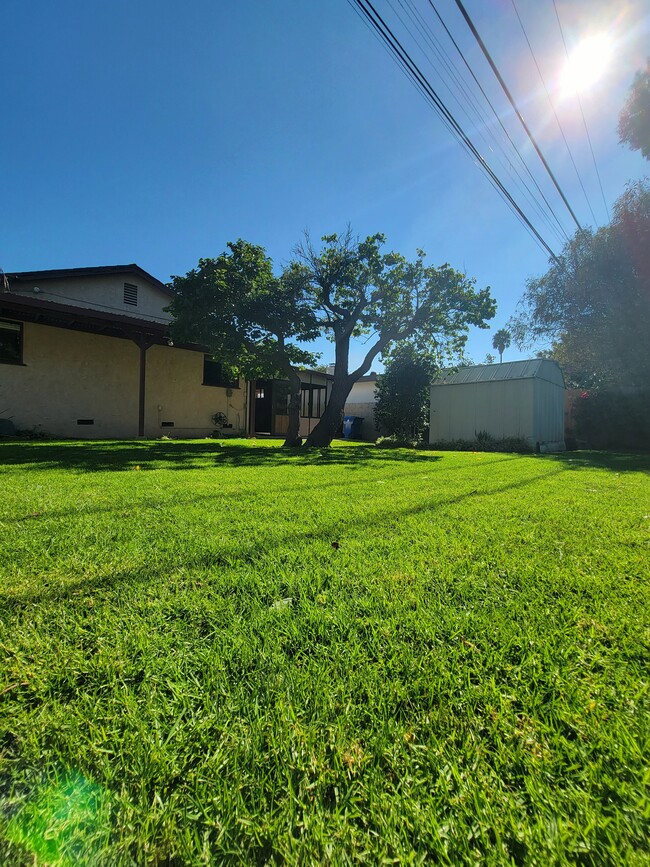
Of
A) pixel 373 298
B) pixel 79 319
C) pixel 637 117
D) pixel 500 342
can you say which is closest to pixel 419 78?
pixel 373 298

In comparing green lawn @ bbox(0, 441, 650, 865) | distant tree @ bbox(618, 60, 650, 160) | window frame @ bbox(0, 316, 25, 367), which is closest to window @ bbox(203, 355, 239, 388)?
window frame @ bbox(0, 316, 25, 367)

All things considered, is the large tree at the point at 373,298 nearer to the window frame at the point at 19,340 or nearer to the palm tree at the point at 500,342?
the window frame at the point at 19,340

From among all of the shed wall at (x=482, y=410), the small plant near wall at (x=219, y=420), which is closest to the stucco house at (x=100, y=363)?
the small plant near wall at (x=219, y=420)

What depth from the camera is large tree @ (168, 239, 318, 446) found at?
9.91 metres

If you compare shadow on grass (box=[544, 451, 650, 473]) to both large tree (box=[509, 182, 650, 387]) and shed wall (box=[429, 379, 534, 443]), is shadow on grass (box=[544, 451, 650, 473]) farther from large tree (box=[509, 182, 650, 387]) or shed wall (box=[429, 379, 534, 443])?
large tree (box=[509, 182, 650, 387])

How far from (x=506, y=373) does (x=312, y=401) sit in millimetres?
8598

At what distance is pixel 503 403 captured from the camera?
13.6m

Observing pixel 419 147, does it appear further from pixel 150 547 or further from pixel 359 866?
pixel 359 866

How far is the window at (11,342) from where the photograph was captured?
10.5m

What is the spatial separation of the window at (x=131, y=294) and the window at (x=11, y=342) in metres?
3.90

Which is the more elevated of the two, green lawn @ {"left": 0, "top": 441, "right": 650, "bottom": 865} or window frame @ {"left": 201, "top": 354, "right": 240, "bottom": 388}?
window frame @ {"left": 201, "top": 354, "right": 240, "bottom": 388}

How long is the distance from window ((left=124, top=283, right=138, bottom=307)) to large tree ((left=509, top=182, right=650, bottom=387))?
1368 centimetres

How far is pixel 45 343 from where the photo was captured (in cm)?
1103

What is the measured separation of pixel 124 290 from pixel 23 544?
13.8 m
